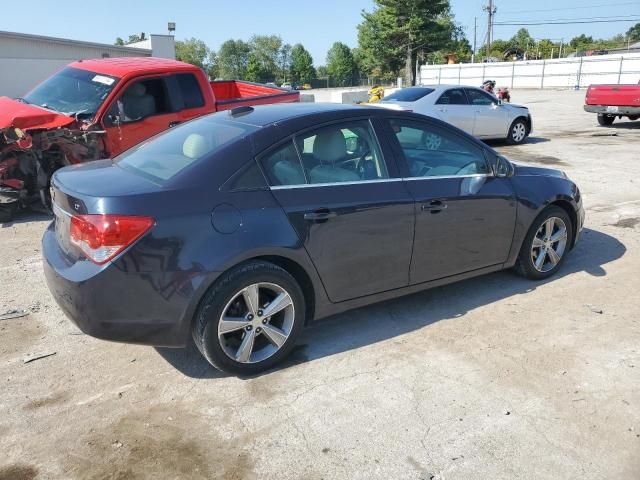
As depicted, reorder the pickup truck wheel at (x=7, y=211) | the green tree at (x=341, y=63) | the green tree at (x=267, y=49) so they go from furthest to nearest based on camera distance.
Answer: the green tree at (x=267, y=49)
the green tree at (x=341, y=63)
the pickup truck wheel at (x=7, y=211)

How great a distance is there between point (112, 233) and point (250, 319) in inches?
38.3

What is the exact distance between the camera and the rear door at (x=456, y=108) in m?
13.1

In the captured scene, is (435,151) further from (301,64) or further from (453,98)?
(301,64)

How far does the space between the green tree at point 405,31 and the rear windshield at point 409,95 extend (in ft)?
154

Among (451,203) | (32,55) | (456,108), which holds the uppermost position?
(32,55)

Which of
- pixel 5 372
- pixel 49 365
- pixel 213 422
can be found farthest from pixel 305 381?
pixel 5 372

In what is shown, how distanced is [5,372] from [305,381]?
6.46ft

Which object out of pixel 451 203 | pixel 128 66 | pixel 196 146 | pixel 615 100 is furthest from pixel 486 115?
pixel 196 146

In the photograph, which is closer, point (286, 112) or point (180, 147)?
point (180, 147)

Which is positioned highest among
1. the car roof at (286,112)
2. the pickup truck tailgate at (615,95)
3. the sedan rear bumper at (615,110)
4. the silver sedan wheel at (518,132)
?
the car roof at (286,112)

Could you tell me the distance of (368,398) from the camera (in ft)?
11.0

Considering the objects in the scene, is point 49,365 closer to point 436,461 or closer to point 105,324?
point 105,324

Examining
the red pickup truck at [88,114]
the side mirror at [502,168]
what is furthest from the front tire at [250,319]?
the red pickup truck at [88,114]

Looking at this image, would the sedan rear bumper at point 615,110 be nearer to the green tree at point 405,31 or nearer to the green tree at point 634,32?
the green tree at point 405,31
